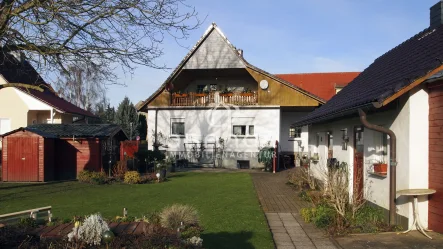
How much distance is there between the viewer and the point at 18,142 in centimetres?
2061

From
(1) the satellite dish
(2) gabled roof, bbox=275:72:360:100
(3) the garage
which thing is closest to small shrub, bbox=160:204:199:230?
(3) the garage

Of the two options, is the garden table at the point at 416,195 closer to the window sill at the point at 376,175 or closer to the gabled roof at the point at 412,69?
the window sill at the point at 376,175

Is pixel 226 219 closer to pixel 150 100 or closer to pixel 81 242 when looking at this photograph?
pixel 81 242

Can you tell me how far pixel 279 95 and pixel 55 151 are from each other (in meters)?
15.6

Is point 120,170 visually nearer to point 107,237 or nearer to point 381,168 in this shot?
point 381,168

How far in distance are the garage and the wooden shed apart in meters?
17.2

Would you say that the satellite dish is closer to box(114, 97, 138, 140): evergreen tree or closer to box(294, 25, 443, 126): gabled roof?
box(294, 25, 443, 126): gabled roof

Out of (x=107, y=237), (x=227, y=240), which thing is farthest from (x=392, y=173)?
(x=107, y=237)

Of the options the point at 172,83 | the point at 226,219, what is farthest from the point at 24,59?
the point at 172,83

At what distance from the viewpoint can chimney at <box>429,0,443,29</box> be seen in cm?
1072

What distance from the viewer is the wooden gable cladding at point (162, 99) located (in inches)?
1217

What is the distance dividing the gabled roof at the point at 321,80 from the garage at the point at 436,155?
2979 cm

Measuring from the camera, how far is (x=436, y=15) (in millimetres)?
11000

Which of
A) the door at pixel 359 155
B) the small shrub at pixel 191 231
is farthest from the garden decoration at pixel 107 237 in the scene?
the door at pixel 359 155
